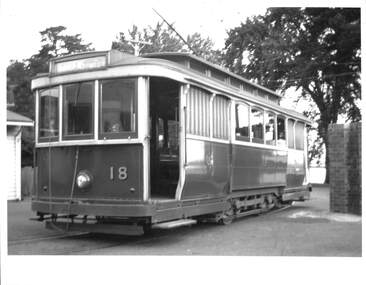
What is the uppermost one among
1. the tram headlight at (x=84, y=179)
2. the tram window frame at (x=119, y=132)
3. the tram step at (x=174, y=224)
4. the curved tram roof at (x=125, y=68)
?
the curved tram roof at (x=125, y=68)

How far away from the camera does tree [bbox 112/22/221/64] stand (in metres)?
13.8

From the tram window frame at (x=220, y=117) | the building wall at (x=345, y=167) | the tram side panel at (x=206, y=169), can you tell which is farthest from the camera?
the building wall at (x=345, y=167)

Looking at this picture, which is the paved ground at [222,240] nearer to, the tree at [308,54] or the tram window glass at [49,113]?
the tram window glass at [49,113]

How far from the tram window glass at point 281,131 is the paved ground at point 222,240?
218 centimetres

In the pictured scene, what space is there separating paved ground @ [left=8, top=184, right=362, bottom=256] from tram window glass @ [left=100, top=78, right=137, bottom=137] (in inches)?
70.6

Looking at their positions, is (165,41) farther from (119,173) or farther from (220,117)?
(119,173)

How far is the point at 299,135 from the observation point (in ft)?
48.4

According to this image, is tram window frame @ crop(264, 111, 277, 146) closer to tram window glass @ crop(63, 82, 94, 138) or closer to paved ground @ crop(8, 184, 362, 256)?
paved ground @ crop(8, 184, 362, 256)

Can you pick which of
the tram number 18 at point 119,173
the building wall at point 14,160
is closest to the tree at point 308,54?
the tram number 18 at point 119,173

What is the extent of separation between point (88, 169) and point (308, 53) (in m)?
4.90

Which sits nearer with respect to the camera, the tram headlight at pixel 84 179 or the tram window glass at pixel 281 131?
the tram headlight at pixel 84 179

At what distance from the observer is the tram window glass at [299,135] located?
1450cm

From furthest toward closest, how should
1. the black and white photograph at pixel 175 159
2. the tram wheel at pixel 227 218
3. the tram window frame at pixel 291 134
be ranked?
the tram window frame at pixel 291 134 < the tram wheel at pixel 227 218 < the black and white photograph at pixel 175 159
